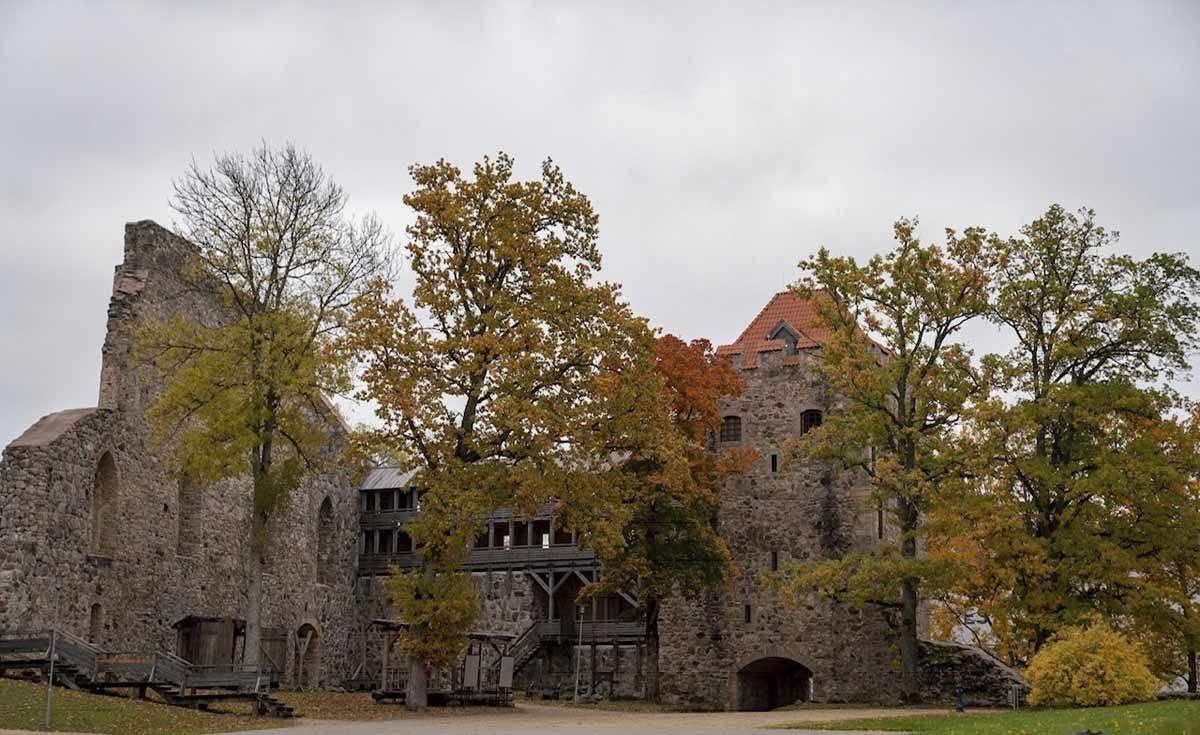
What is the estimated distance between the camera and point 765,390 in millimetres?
35062

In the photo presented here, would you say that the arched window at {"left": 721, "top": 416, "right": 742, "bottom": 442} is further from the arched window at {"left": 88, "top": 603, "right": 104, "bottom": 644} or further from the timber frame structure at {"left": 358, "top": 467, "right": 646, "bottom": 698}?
the arched window at {"left": 88, "top": 603, "right": 104, "bottom": 644}

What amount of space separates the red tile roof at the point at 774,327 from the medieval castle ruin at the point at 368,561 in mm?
66

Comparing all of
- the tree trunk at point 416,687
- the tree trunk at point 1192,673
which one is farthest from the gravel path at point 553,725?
the tree trunk at point 1192,673

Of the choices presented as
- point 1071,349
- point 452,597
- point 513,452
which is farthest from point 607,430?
point 1071,349

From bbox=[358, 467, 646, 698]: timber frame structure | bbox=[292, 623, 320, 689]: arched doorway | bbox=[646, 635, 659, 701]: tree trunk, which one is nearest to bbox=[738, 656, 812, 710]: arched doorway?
bbox=[646, 635, 659, 701]: tree trunk

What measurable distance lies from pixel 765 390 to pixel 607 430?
9923 mm

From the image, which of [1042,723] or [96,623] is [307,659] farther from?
[1042,723]

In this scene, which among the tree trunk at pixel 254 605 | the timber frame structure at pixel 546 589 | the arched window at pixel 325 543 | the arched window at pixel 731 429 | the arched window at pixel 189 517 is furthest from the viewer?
the arched window at pixel 325 543

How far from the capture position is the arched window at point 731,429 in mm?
35312

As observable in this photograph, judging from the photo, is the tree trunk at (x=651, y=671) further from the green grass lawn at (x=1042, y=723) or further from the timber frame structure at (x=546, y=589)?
the green grass lawn at (x=1042, y=723)

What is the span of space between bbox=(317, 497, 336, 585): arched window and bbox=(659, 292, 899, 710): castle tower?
12089 millimetres

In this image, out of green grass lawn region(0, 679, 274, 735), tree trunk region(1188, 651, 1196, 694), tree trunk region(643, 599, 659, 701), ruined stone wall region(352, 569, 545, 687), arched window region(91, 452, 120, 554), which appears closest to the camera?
green grass lawn region(0, 679, 274, 735)

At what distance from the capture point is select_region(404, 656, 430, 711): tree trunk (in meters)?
25.9

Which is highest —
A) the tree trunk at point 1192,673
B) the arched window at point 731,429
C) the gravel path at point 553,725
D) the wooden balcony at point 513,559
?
the arched window at point 731,429
